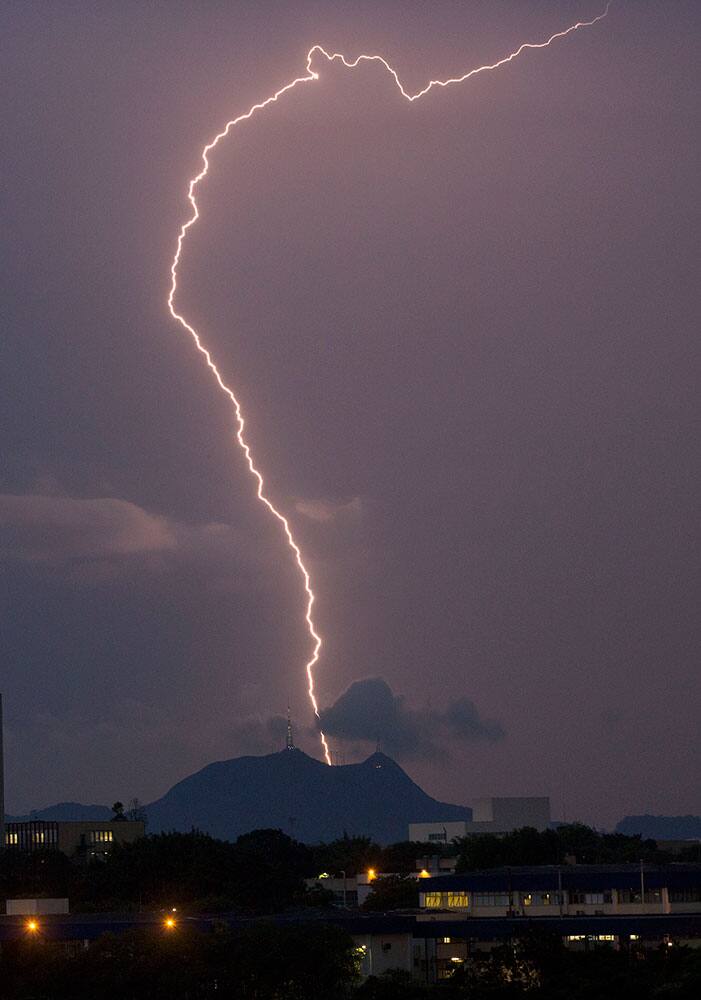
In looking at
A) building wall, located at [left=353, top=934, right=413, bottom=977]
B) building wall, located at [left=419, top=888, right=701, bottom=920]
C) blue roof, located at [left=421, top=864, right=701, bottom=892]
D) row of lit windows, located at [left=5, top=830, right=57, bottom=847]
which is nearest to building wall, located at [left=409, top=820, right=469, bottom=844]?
row of lit windows, located at [left=5, top=830, right=57, bottom=847]

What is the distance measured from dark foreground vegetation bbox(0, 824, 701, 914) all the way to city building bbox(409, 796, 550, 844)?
1270 inches

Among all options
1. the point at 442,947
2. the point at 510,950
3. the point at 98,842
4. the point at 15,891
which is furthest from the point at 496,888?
the point at 98,842

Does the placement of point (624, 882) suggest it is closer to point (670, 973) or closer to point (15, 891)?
point (670, 973)

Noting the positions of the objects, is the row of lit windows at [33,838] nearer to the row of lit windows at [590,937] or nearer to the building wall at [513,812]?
the building wall at [513,812]

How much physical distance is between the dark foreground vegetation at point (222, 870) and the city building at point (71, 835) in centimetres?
1386

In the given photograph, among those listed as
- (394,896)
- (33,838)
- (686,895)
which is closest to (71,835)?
(33,838)

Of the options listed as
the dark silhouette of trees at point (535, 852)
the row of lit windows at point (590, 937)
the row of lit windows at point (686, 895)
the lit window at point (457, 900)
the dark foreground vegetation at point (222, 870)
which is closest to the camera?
the row of lit windows at point (590, 937)

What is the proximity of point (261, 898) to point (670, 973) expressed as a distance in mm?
49217

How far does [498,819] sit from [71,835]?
4083cm

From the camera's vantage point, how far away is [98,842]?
13525 cm

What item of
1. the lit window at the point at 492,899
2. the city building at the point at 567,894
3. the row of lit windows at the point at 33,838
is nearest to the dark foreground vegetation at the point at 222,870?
the city building at the point at 567,894

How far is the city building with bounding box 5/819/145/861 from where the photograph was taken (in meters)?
134

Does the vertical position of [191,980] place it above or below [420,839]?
below

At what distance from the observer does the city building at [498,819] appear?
154 meters
